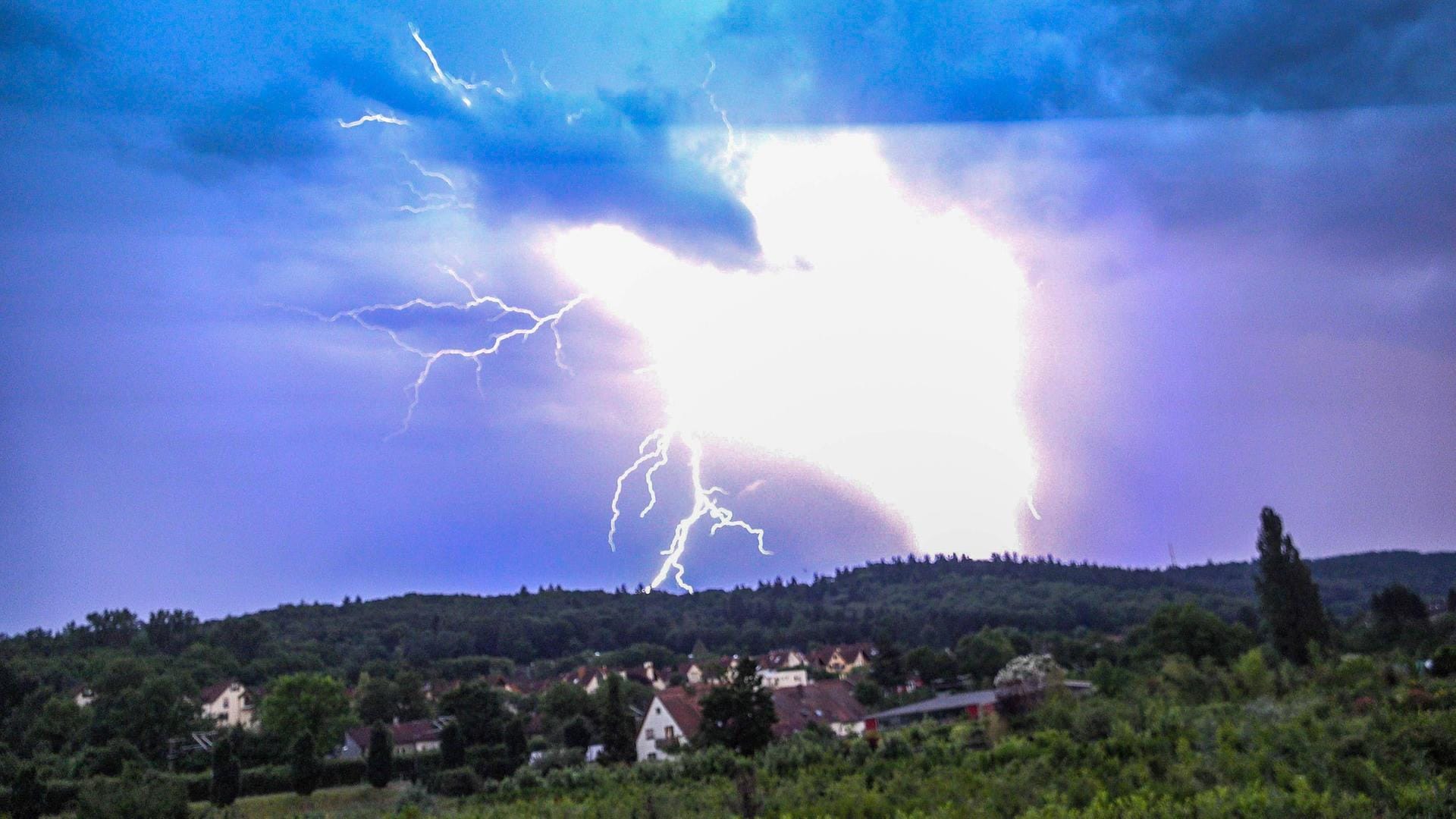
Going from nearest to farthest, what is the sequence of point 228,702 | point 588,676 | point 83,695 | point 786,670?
point 83,695 → point 228,702 → point 588,676 → point 786,670

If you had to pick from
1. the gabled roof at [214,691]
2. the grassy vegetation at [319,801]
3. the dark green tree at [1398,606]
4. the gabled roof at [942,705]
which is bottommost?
the grassy vegetation at [319,801]

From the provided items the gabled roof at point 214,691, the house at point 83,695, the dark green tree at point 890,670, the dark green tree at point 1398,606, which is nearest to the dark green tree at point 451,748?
the gabled roof at point 214,691

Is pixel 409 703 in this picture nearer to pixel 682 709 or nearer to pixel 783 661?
pixel 682 709

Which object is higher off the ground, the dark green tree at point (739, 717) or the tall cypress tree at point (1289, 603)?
the tall cypress tree at point (1289, 603)

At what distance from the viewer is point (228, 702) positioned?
5622 centimetres

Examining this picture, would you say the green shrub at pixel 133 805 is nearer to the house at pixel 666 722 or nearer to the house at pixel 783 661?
the house at pixel 666 722

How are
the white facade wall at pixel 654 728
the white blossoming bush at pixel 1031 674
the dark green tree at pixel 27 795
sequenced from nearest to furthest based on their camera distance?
the dark green tree at pixel 27 795, the white blossoming bush at pixel 1031 674, the white facade wall at pixel 654 728

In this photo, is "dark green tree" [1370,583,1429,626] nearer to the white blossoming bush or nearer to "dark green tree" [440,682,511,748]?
the white blossoming bush

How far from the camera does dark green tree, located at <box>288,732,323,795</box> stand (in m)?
36.2

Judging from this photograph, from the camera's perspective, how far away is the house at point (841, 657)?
269 ft

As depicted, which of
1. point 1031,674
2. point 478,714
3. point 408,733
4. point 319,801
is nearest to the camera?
point 319,801

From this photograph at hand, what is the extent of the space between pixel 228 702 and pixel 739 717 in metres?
38.6

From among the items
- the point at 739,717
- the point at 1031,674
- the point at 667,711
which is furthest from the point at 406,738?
the point at 1031,674

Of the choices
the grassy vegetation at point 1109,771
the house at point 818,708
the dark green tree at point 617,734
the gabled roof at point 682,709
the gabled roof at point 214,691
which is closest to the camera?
the grassy vegetation at point 1109,771
